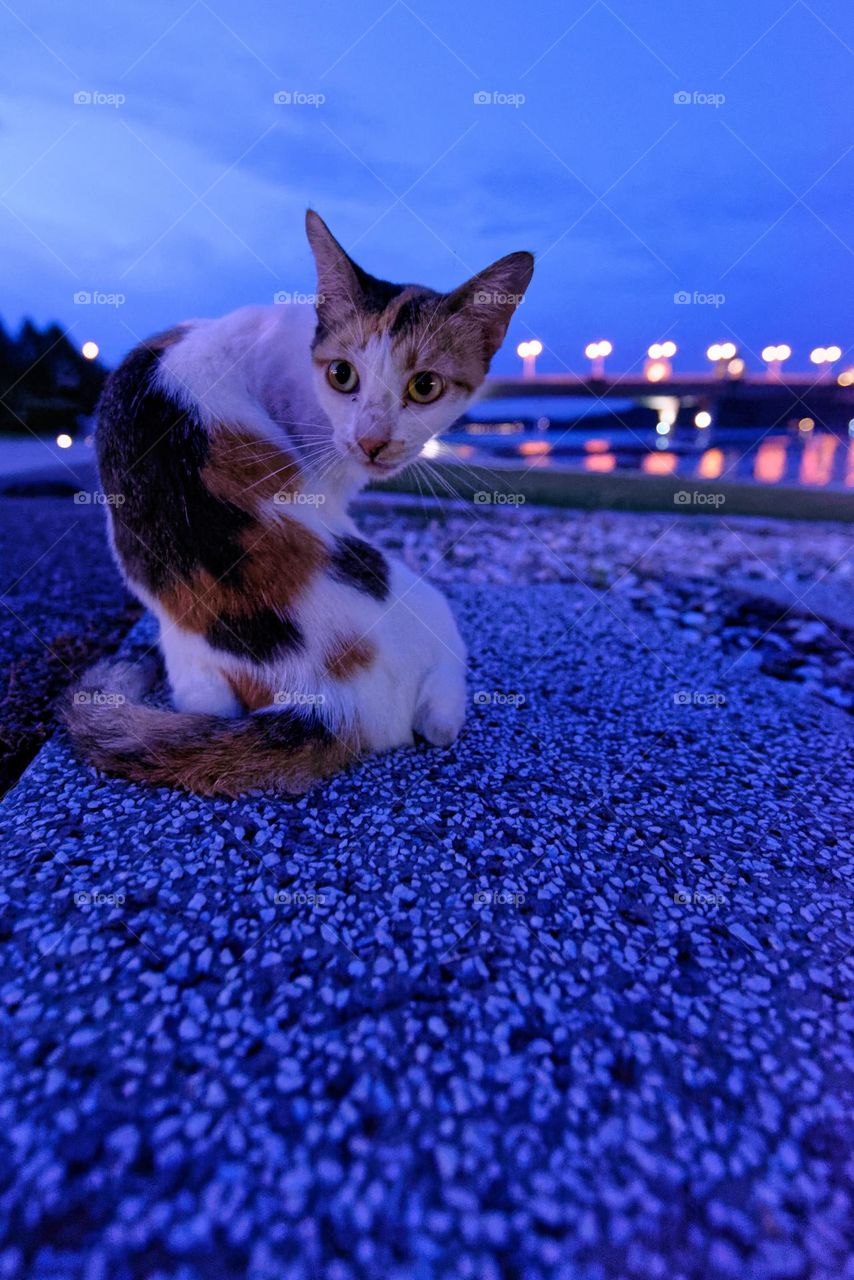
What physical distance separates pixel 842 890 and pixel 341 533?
184 centimetres

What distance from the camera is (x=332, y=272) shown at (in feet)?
7.06

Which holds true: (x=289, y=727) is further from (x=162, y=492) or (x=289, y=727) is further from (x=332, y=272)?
(x=332, y=272)

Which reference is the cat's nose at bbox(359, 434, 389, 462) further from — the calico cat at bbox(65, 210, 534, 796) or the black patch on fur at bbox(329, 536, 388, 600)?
the black patch on fur at bbox(329, 536, 388, 600)

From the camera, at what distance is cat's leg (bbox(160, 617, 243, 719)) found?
6.77ft

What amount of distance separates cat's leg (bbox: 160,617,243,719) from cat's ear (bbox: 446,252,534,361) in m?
1.39

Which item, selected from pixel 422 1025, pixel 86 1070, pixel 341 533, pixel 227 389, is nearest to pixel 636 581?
pixel 341 533

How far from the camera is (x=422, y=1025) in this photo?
1.27 m

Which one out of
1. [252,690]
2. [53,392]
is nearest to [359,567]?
[252,690]

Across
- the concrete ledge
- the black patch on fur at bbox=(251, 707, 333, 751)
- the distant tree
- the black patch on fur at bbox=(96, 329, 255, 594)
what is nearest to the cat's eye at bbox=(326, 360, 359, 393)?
the black patch on fur at bbox=(96, 329, 255, 594)

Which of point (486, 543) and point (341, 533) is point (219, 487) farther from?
point (486, 543)

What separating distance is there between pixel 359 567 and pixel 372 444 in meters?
0.39

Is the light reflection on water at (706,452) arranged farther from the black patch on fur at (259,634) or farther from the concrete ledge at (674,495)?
the black patch on fur at (259,634)

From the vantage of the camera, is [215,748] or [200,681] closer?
[215,748]

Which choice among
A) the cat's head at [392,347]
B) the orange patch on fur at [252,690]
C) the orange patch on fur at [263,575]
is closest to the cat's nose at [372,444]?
the cat's head at [392,347]
